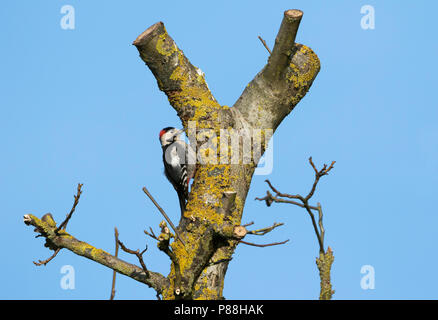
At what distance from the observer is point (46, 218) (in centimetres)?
461

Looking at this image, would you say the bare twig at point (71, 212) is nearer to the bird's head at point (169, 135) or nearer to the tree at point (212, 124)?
the tree at point (212, 124)

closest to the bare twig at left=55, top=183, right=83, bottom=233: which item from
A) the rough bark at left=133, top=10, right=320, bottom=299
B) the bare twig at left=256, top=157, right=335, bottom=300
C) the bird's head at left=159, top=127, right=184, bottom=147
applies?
the rough bark at left=133, top=10, right=320, bottom=299

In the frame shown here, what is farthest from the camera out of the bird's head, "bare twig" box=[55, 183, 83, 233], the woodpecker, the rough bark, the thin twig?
the bird's head

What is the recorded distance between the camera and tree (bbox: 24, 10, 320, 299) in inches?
174

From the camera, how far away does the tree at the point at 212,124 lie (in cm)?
443

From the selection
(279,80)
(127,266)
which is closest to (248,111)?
(279,80)

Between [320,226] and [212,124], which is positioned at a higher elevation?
[212,124]

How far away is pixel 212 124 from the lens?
4.92 m

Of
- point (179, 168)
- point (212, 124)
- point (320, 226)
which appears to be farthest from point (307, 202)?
point (179, 168)

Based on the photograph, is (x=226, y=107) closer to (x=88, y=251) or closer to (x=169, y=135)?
(x=169, y=135)

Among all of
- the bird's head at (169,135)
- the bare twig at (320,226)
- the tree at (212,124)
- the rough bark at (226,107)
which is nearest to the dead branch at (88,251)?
the tree at (212,124)

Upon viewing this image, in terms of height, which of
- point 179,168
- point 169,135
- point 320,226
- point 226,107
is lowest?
point 320,226

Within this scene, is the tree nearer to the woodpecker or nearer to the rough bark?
the rough bark
